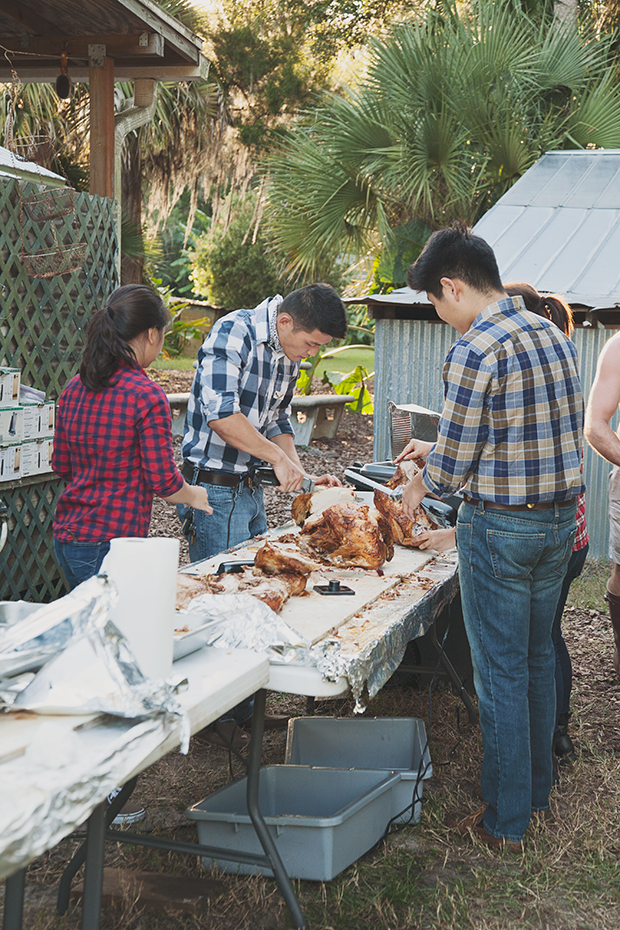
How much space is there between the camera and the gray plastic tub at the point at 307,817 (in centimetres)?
302

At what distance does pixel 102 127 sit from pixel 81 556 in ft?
15.3

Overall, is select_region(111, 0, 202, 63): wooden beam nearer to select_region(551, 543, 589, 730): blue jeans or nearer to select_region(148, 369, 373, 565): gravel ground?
select_region(148, 369, 373, 565): gravel ground

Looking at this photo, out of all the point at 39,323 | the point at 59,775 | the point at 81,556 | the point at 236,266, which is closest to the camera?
the point at 59,775

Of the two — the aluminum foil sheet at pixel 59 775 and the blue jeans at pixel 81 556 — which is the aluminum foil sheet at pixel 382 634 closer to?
the aluminum foil sheet at pixel 59 775

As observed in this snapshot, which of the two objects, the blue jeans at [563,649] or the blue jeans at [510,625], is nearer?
the blue jeans at [510,625]

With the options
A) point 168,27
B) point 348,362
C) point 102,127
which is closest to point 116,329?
point 168,27

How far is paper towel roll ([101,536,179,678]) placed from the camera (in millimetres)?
1951

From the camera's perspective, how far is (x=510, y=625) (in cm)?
312

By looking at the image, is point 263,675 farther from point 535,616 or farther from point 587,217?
point 587,217

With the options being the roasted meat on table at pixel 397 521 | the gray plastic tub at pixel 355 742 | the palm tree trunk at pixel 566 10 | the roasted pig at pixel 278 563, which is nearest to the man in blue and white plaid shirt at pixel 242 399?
the roasted meat on table at pixel 397 521

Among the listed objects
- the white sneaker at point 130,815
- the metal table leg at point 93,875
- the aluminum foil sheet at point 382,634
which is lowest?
the white sneaker at point 130,815

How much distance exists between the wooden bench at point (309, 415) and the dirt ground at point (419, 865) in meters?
7.42

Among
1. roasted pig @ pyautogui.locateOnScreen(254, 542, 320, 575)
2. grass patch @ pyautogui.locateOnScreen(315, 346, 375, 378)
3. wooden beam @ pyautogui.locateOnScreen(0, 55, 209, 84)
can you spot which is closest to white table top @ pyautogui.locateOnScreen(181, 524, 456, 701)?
roasted pig @ pyautogui.locateOnScreen(254, 542, 320, 575)

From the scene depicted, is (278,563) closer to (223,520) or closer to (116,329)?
(223,520)
